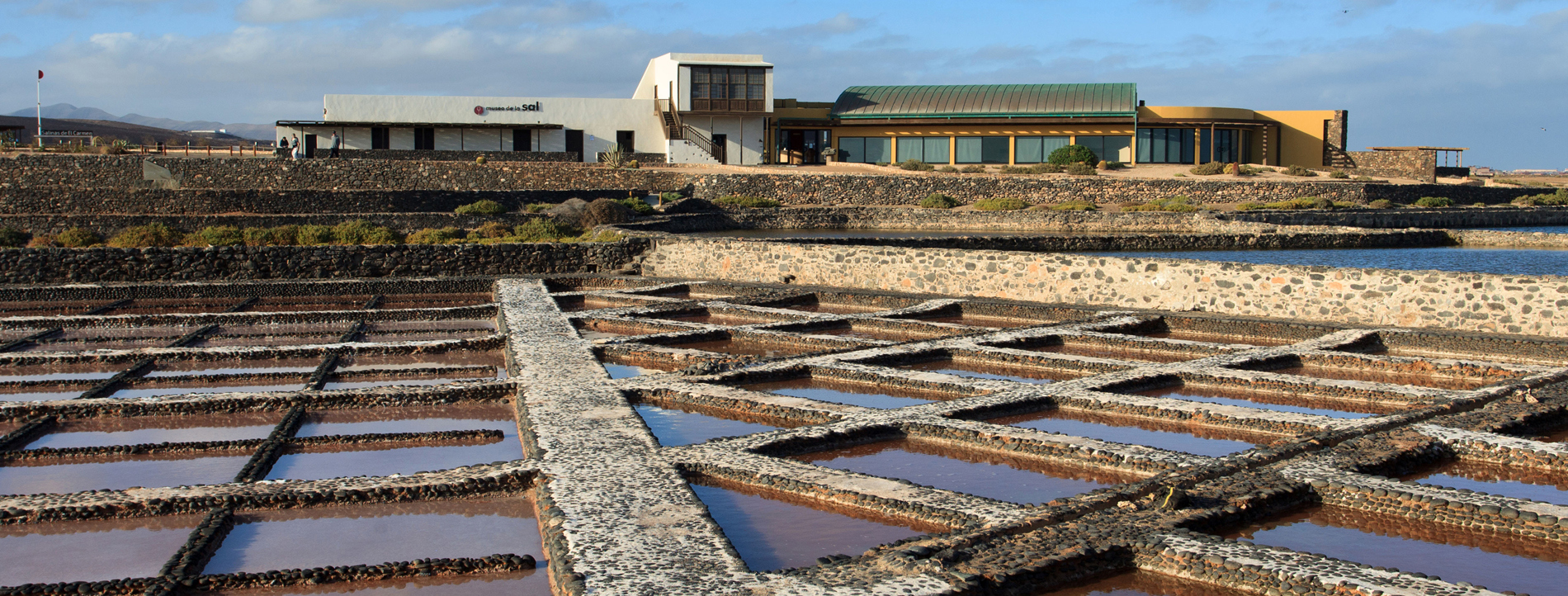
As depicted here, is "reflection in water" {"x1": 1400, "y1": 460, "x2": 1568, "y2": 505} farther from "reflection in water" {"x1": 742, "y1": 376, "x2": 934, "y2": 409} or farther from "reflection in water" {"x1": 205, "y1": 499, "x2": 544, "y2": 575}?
"reflection in water" {"x1": 205, "y1": 499, "x2": 544, "y2": 575}

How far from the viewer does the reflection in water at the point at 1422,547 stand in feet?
19.0

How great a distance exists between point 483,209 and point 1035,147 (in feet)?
81.2

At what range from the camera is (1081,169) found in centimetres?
4534

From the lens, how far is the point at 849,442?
8.62 meters

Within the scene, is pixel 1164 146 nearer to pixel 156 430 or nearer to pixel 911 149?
pixel 911 149

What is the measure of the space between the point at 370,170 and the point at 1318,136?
37.2m

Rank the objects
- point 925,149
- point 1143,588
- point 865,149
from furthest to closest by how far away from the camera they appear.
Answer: point 865,149
point 925,149
point 1143,588

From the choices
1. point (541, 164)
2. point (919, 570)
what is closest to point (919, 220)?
point (541, 164)

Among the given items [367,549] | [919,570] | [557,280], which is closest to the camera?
[919,570]

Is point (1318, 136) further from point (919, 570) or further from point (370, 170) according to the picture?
point (919, 570)

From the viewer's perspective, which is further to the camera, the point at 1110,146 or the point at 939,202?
the point at 1110,146

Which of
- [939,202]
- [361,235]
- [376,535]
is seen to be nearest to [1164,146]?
[939,202]

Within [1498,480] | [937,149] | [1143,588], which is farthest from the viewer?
[937,149]

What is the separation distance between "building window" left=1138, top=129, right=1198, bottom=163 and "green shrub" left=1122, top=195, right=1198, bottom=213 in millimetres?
9501
